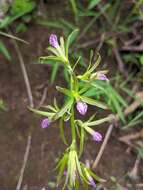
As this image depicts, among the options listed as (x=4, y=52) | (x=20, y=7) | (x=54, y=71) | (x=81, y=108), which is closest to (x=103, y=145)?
(x=54, y=71)

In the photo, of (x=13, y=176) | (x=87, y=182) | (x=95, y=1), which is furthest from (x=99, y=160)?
(x=95, y=1)

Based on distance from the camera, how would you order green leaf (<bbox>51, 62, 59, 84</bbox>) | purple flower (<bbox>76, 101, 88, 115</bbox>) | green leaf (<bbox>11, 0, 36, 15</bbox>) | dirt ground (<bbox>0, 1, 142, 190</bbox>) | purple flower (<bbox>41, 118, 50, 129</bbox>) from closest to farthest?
purple flower (<bbox>76, 101, 88, 115</bbox>), purple flower (<bbox>41, 118, 50, 129</bbox>), dirt ground (<bbox>0, 1, 142, 190</bbox>), green leaf (<bbox>51, 62, 59, 84</bbox>), green leaf (<bbox>11, 0, 36, 15</bbox>)

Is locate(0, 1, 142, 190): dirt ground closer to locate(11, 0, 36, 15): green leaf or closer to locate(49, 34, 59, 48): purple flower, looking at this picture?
Result: locate(11, 0, 36, 15): green leaf

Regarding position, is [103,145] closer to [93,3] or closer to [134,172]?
[134,172]

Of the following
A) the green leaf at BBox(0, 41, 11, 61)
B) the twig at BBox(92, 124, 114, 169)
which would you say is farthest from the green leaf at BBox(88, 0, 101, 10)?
the twig at BBox(92, 124, 114, 169)

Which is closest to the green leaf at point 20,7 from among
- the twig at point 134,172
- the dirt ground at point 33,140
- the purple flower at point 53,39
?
the dirt ground at point 33,140

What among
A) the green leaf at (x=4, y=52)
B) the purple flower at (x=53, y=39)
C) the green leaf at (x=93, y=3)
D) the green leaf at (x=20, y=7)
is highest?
the green leaf at (x=20, y=7)

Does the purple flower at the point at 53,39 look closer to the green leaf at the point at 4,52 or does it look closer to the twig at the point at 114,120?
the twig at the point at 114,120

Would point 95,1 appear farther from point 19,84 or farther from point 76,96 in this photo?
point 76,96
